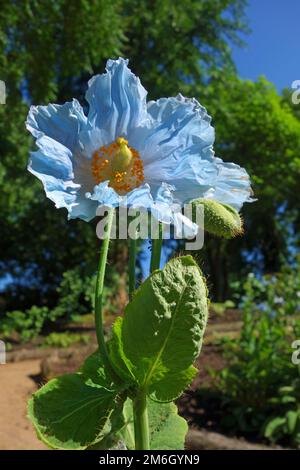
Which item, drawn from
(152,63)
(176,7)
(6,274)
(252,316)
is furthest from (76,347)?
(176,7)

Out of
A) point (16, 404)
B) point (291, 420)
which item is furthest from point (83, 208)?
point (16, 404)

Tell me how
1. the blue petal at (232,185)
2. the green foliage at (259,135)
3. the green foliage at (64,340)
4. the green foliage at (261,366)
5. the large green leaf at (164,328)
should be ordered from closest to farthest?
the large green leaf at (164,328), the blue petal at (232,185), the green foliage at (261,366), the green foliage at (64,340), the green foliage at (259,135)

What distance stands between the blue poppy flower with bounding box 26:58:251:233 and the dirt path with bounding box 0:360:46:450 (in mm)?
2716

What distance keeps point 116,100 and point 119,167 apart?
Answer: 0.06m

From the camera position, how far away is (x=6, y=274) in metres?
10.1

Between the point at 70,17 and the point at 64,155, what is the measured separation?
269 inches

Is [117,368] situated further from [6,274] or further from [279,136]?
[279,136]

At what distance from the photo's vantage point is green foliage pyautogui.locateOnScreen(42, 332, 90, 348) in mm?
6430

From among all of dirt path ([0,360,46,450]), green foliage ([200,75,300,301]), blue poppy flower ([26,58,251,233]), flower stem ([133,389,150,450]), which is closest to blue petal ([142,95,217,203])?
blue poppy flower ([26,58,251,233])

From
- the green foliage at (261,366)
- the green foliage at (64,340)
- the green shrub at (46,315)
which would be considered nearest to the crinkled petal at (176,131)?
the green foliage at (261,366)

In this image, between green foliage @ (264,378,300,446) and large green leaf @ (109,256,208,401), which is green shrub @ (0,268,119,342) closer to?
green foliage @ (264,378,300,446)

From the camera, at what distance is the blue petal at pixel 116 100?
55 cm

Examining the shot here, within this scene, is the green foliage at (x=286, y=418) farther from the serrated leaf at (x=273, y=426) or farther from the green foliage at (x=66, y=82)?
the green foliage at (x=66, y=82)

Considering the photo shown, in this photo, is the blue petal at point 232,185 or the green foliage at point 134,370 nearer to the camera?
the green foliage at point 134,370
